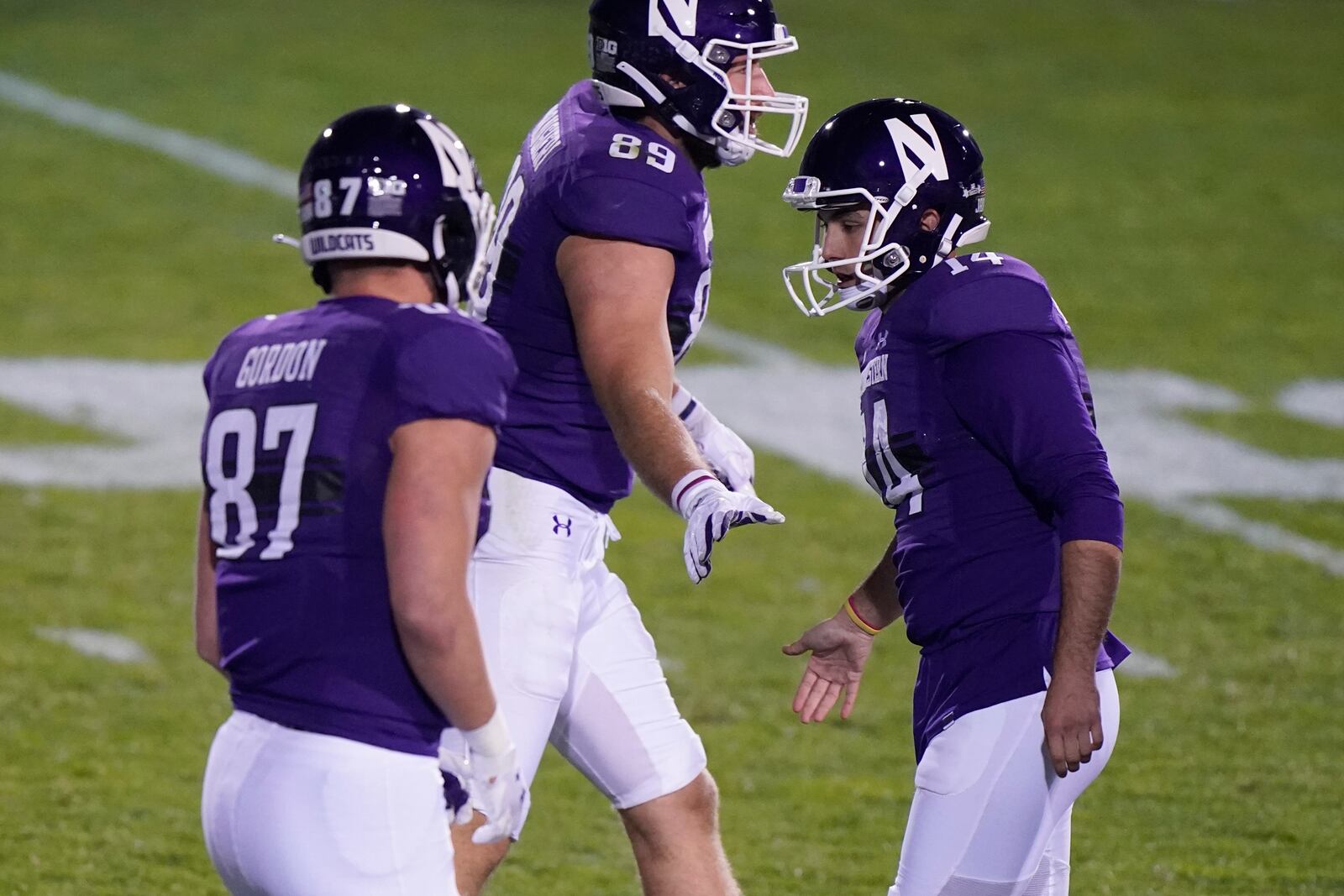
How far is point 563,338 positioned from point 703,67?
0.59 meters

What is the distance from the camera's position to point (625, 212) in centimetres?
342

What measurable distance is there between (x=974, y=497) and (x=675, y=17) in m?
1.13

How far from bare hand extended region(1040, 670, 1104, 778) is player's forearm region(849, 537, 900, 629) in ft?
1.97

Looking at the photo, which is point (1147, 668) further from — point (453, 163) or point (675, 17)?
point (453, 163)

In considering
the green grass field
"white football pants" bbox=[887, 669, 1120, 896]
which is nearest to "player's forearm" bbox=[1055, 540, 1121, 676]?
"white football pants" bbox=[887, 669, 1120, 896]

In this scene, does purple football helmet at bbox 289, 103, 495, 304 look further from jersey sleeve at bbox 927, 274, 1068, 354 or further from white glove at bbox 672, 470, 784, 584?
jersey sleeve at bbox 927, 274, 1068, 354

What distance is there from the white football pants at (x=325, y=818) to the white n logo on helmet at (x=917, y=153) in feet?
4.68

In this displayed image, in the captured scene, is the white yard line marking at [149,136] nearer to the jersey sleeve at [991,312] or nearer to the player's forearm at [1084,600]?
the jersey sleeve at [991,312]

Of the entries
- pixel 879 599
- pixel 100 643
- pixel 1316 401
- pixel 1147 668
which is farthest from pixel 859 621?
pixel 1316 401

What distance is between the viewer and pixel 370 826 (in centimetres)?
253

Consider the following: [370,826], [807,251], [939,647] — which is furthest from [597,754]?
[807,251]

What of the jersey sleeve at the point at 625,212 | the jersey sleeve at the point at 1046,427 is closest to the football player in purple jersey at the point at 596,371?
the jersey sleeve at the point at 625,212

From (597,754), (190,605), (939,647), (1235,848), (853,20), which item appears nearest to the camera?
(939,647)

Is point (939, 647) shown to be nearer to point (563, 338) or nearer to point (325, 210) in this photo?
point (563, 338)
